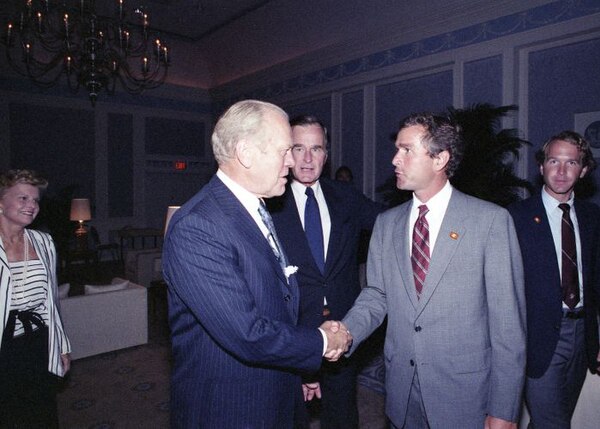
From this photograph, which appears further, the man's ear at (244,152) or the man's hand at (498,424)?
the man's hand at (498,424)

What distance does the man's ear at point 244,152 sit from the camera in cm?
155

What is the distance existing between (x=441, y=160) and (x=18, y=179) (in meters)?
2.62

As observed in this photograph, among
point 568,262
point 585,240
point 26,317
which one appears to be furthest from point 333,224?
point 26,317

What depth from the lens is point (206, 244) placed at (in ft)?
4.63

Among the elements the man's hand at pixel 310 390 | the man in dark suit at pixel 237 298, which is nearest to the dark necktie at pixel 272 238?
the man in dark suit at pixel 237 298

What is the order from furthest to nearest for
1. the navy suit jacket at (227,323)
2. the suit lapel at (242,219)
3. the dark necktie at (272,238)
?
the dark necktie at (272,238)
the suit lapel at (242,219)
the navy suit jacket at (227,323)

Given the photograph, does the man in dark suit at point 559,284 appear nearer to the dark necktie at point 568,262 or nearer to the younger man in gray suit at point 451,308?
the dark necktie at point 568,262

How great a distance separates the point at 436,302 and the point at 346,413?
3.39 ft

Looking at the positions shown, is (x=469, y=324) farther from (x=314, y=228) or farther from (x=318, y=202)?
(x=318, y=202)

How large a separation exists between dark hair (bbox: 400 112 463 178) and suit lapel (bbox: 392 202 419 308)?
297mm

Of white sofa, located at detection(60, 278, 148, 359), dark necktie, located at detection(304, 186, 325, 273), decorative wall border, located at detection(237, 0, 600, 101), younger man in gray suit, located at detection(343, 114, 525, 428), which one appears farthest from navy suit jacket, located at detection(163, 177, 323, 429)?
decorative wall border, located at detection(237, 0, 600, 101)

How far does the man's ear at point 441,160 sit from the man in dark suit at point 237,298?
0.72 m

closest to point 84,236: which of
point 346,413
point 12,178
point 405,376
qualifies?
point 12,178

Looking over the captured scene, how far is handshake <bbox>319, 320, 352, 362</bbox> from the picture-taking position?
5.58 ft
